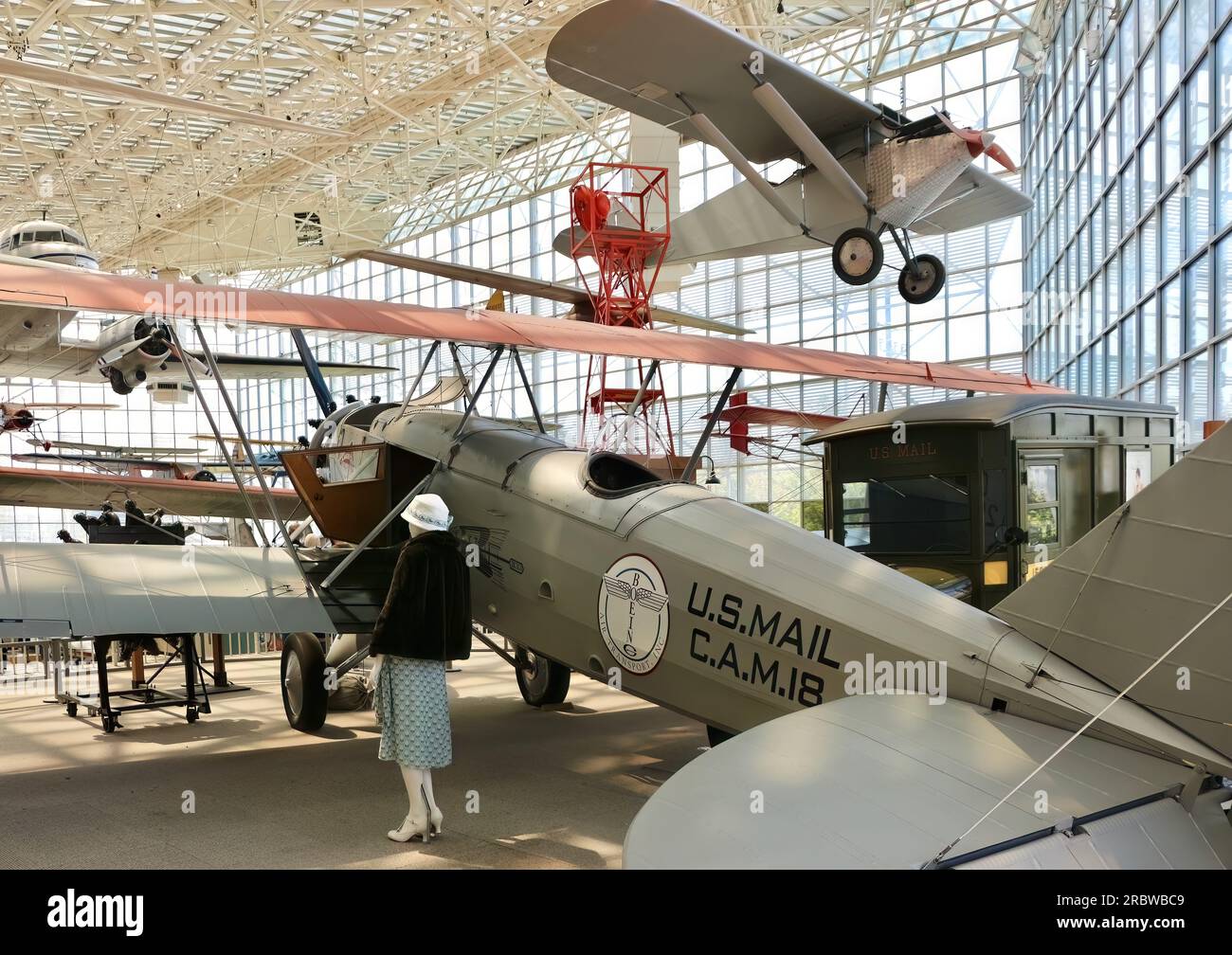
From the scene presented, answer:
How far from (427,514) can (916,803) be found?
124 inches

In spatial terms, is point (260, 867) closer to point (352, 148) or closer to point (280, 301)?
point (280, 301)

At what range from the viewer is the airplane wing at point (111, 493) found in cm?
1047

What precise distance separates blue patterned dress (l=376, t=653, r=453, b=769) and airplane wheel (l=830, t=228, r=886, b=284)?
20.9ft

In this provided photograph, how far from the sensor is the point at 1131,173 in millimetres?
13305

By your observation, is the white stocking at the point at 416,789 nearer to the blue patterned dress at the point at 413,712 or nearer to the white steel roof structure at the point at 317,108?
the blue patterned dress at the point at 413,712

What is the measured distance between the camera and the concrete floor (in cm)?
523

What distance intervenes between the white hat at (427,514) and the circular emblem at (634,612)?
3.30 feet

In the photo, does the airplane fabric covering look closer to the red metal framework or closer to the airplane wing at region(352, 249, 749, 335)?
the airplane wing at region(352, 249, 749, 335)

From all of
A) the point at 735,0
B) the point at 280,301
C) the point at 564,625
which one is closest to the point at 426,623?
the point at 564,625

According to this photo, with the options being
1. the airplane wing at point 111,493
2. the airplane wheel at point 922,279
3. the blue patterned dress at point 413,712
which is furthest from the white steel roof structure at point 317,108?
the blue patterned dress at point 413,712

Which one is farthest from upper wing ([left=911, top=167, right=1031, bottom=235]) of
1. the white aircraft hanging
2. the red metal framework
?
the white aircraft hanging

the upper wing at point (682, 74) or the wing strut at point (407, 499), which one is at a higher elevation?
the upper wing at point (682, 74)

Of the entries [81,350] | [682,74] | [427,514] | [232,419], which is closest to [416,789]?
[427,514]
